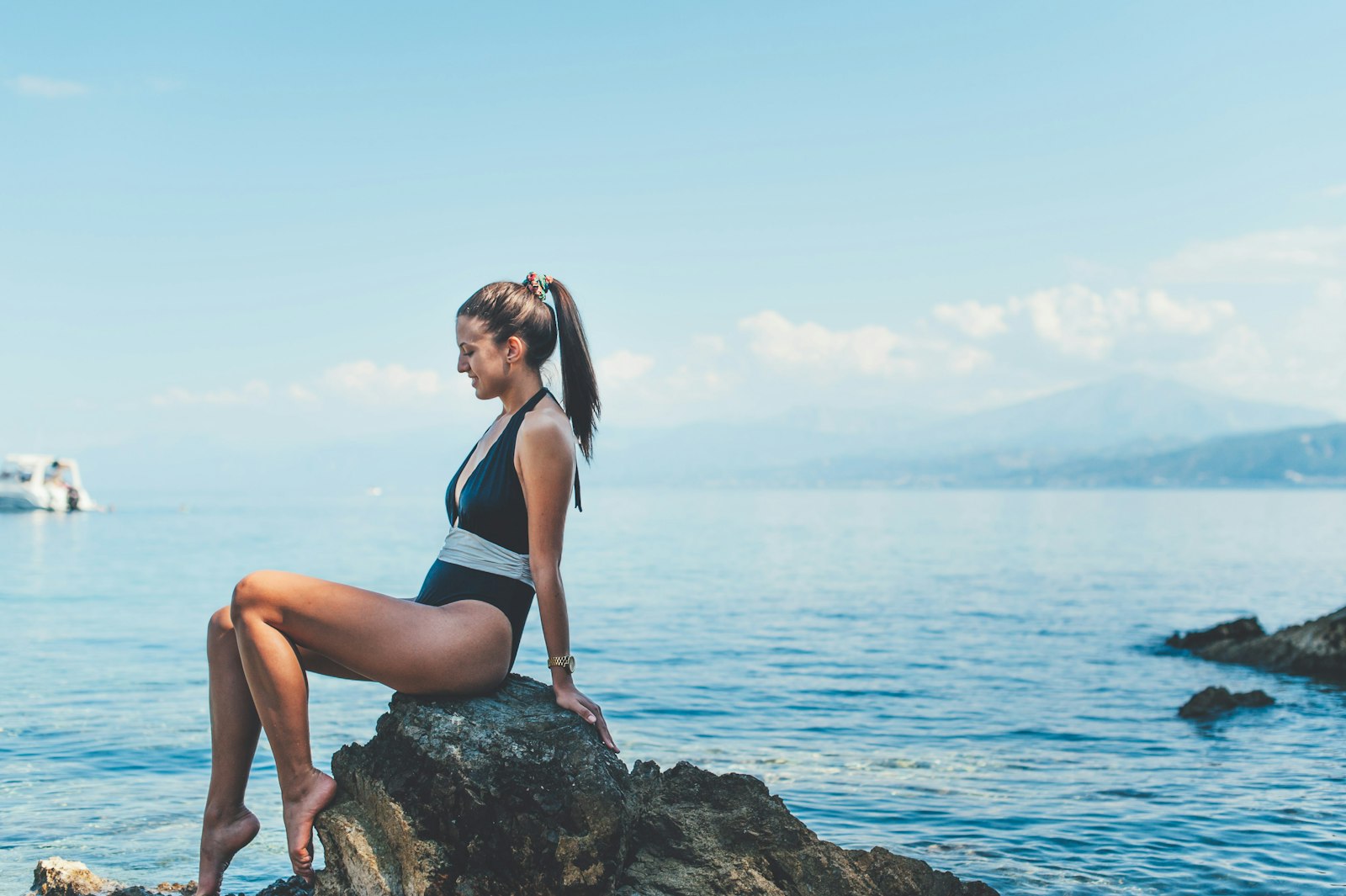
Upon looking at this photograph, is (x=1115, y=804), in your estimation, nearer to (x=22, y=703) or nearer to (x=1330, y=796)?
(x=1330, y=796)

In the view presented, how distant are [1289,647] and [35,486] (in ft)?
363

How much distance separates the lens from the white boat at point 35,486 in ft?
341

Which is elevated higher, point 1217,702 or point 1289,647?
point 1289,647

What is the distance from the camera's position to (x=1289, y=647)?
20.3 metres

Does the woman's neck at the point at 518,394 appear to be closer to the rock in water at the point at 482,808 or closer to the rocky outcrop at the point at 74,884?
the rock in water at the point at 482,808

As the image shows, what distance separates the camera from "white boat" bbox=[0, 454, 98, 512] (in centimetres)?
10381

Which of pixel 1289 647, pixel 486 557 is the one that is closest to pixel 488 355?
pixel 486 557

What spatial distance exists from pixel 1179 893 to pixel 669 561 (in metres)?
43.4

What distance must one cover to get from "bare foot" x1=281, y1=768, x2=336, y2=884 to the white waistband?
1.10m

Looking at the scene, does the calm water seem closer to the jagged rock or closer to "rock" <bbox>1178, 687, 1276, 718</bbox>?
"rock" <bbox>1178, 687, 1276, 718</bbox>

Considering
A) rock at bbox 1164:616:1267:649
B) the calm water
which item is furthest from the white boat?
rock at bbox 1164:616:1267:649

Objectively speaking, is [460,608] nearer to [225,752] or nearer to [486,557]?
[486,557]

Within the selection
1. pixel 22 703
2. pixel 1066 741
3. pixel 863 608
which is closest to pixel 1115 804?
pixel 1066 741

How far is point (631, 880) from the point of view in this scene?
16.4 feet
